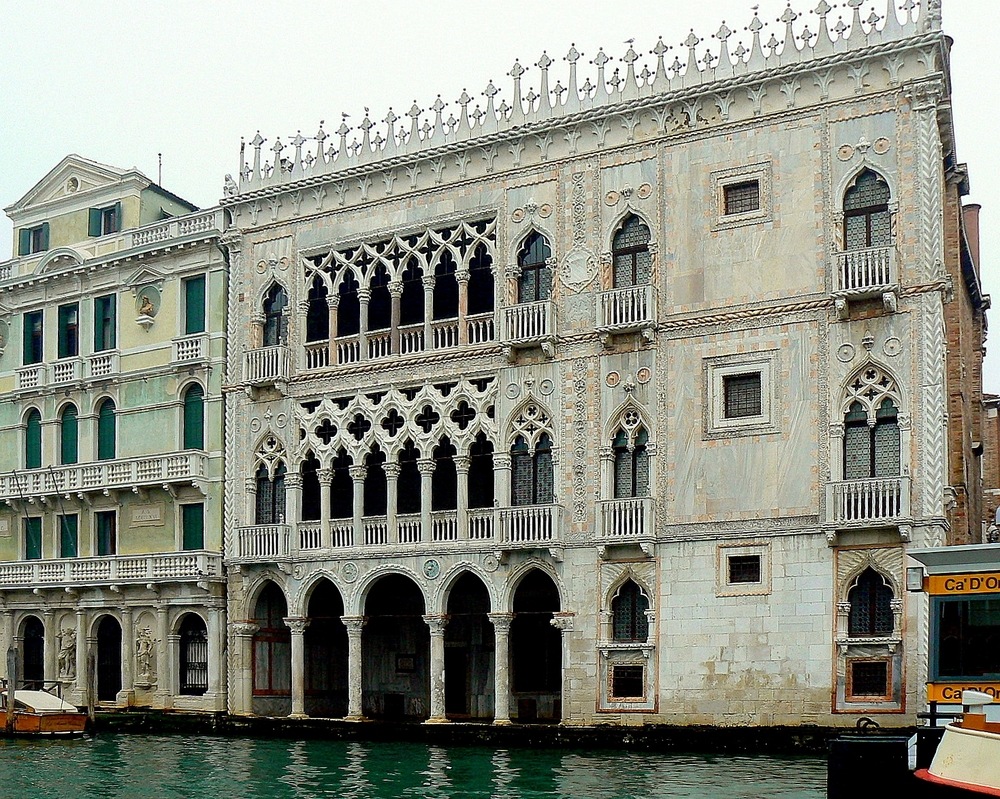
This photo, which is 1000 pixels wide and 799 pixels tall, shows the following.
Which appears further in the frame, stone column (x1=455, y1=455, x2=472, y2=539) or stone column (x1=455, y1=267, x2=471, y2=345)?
stone column (x1=455, y1=267, x2=471, y2=345)

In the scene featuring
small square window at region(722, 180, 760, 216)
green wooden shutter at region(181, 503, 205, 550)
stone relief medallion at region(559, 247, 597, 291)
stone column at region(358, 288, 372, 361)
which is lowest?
green wooden shutter at region(181, 503, 205, 550)

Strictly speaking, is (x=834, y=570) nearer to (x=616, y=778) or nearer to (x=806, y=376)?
(x=806, y=376)

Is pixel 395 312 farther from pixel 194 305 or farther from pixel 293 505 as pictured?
pixel 194 305

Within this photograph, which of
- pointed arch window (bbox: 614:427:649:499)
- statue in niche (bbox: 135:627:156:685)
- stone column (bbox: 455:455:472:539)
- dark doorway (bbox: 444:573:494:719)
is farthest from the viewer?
statue in niche (bbox: 135:627:156:685)

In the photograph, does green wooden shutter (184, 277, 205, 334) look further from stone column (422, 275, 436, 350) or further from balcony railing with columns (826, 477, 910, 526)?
balcony railing with columns (826, 477, 910, 526)

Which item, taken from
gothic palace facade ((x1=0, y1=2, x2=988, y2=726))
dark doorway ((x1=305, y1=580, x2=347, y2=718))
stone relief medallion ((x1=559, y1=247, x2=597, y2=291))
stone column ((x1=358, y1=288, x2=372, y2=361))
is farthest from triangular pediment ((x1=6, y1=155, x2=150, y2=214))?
stone relief medallion ((x1=559, y1=247, x2=597, y2=291))

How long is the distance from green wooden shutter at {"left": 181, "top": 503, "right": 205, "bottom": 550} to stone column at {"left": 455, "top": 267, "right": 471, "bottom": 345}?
27.5 feet

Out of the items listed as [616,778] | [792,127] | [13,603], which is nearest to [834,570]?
[616,778]

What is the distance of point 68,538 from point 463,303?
43.5 feet

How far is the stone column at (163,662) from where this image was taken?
115 feet

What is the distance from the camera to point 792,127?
1080 inches

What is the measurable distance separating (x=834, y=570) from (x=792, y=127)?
26.4 ft

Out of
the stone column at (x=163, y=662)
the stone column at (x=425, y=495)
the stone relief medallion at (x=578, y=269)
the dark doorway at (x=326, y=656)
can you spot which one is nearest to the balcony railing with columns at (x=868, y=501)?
the stone relief medallion at (x=578, y=269)

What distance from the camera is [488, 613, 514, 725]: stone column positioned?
29344mm
